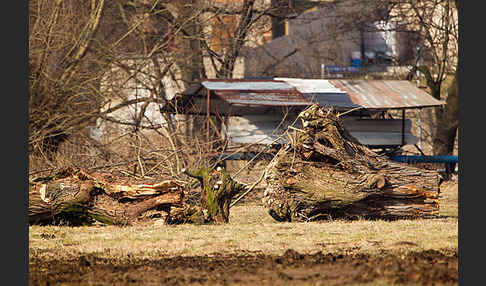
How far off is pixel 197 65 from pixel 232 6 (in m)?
2.55

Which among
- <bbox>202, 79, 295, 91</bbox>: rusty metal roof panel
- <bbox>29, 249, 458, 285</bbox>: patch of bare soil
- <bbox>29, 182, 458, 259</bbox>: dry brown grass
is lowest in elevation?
<bbox>29, 182, 458, 259</bbox>: dry brown grass

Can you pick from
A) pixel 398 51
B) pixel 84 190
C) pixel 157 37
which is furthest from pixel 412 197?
pixel 398 51

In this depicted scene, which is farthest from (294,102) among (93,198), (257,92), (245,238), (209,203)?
(245,238)

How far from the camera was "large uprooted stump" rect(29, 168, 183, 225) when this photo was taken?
11414 mm

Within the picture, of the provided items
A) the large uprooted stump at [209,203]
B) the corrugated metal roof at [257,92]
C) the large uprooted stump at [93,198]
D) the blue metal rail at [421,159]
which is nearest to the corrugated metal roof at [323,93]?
Result: the corrugated metal roof at [257,92]

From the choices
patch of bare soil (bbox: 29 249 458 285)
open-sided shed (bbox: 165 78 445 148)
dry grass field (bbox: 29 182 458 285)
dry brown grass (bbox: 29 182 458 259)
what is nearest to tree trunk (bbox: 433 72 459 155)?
open-sided shed (bbox: 165 78 445 148)

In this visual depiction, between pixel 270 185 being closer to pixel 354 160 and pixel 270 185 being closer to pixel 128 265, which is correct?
pixel 354 160

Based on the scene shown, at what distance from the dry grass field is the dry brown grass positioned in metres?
0.01

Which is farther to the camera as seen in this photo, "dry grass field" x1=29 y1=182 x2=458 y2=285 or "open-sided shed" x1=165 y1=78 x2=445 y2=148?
"open-sided shed" x1=165 y1=78 x2=445 y2=148

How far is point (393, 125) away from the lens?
2197cm

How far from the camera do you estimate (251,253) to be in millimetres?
8539

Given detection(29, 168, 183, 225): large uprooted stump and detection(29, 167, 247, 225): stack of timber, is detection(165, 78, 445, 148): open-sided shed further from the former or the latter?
detection(29, 168, 183, 225): large uprooted stump

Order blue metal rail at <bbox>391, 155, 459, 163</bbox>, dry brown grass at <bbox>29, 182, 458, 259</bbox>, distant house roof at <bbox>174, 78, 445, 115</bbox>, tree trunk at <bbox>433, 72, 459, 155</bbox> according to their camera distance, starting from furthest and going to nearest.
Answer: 1. tree trunk at <bbox>433, 72, 459, 155</bbox>
2. blue metal rail at <bbox>391, 155, 459, 163</bbox>
3. distant house roof at <bbox>174, 78, 445, 115</bbox>
4. dry brown grass at <bbox>29, 182, 458, 259</bbox>

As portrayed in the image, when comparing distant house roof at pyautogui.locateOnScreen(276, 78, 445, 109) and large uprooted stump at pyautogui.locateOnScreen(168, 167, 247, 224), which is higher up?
distant house roof at pyautogui.locateOnScreen(276, 78, 445, 109)
